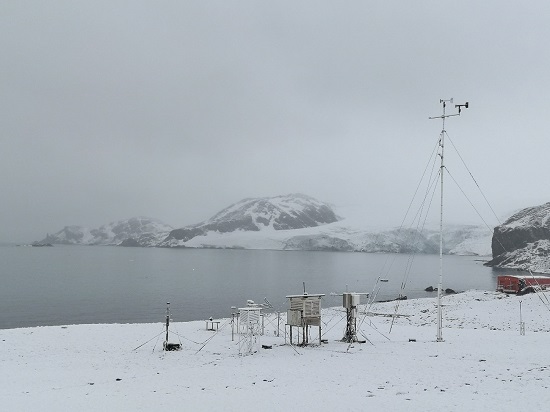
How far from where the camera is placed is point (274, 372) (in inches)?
845

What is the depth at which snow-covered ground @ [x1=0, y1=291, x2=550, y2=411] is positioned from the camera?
52.7ft

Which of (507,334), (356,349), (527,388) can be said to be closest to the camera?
(527,388)

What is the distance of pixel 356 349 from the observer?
27562mm

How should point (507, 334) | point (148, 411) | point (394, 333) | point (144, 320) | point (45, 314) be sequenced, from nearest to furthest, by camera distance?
point (148, 411) < point (507, 334) < point (394, 333) < point (144, 320) < point (45, 314)

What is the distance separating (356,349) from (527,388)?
1186cm

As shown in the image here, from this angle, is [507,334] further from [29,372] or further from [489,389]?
[29,372]

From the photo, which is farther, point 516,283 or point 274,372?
point 516,283

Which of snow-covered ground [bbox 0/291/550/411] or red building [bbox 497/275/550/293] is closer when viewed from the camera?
snow-covered ground [bbox 0/291/550/411]

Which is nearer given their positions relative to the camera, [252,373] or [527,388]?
[527,388]

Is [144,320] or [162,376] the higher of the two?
[162,376]

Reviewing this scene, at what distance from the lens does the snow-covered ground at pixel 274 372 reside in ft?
52.7

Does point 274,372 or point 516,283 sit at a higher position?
point 274,372

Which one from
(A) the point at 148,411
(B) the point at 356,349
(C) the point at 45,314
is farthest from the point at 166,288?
(A) the point at 148,411

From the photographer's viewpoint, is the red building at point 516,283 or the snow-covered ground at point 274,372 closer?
the snow-covered ground at point 274,372
